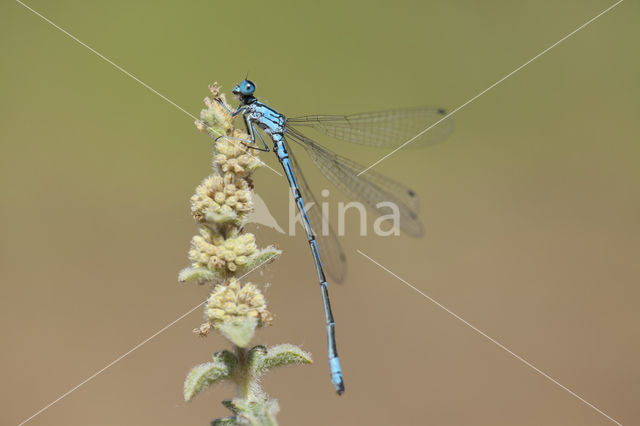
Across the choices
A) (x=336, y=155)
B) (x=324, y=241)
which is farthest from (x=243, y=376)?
(x=336, y=155)

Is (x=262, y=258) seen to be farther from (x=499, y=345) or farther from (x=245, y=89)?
(x=499, y=345)

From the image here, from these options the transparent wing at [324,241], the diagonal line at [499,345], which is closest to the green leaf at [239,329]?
the transparent wing at [324,241]

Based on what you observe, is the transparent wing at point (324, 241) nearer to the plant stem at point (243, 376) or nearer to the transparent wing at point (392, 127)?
the transparent wing at point (392, 127)

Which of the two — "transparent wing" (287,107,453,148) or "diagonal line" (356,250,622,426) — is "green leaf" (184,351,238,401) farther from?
"diagonal line" (356,250,622,426)

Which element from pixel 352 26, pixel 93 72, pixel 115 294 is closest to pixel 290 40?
pixel 352 26

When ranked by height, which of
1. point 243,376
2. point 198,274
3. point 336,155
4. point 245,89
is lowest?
point 243,376

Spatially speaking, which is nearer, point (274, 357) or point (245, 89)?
point (274, 357)
